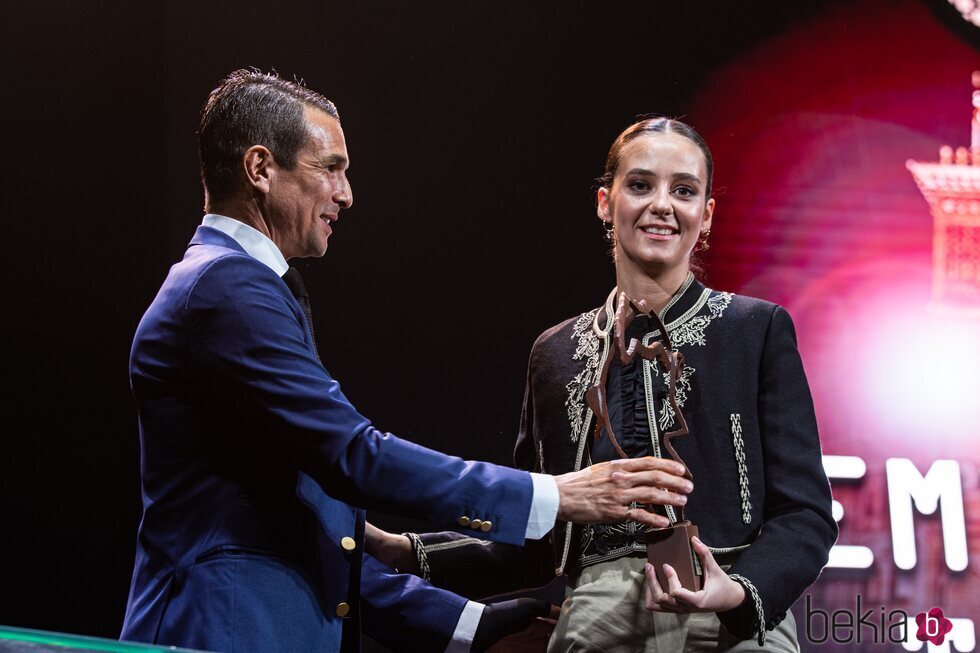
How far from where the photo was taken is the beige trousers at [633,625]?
168cm

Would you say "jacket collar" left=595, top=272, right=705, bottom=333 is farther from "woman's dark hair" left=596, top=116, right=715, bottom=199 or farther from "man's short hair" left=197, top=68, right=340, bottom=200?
"man's short hair" left=197, top=68, right=340, bottom=200

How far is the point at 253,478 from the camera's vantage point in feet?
5.15

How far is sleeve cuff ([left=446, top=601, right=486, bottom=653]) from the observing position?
6.36 feet

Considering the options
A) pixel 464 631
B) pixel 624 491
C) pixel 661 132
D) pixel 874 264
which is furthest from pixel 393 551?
pixel 874 264

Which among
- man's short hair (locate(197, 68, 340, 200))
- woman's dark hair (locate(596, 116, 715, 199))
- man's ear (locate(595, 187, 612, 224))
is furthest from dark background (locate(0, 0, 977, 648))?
man's short hair (locate(197, 68, 340, 200))

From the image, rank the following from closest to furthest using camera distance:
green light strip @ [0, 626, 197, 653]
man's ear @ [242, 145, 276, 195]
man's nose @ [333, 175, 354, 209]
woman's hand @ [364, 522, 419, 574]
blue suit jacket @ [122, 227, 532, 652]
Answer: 1. green light strip @ [0, 626, 197, 653]
2. blue suit jacket @ [122, 227, 532, 652]
3. man's ear @ [242, 145, 276, 195]
4. man's nose @ [333, 175, 354, 209]
5. woman's hand @ [364, 522, 419, 574]

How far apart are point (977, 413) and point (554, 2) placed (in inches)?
67.1

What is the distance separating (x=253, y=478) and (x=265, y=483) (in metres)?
0.02

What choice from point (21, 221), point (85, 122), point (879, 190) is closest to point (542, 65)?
point (879, 190)

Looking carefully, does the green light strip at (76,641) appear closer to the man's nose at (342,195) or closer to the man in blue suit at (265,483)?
the man in blue suit at (265,483)

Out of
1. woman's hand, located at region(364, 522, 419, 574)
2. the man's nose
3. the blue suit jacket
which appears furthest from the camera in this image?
woman's hand, located at region(364, 522, 419, 574)

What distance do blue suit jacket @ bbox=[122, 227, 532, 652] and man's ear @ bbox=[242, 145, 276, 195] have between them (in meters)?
0.20

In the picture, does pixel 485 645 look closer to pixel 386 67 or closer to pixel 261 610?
pixel 261 610

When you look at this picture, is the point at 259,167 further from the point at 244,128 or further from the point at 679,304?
the point at 679,304
